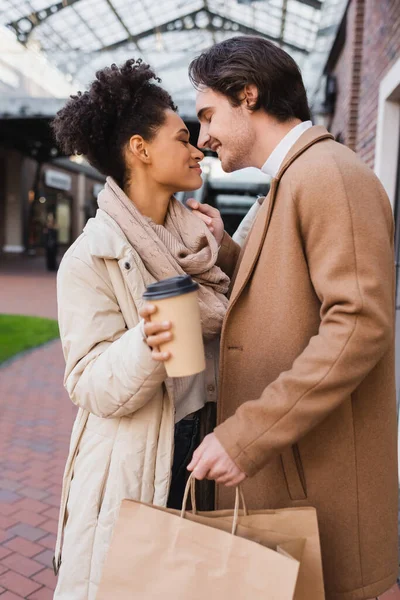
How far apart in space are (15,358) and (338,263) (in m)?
6.87

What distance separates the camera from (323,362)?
47.1 inches

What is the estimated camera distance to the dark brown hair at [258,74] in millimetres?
1473

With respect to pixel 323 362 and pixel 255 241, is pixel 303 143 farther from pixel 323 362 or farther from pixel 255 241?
pixel 323 362

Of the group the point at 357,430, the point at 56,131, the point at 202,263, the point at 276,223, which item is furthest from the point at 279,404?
the point at 56,131

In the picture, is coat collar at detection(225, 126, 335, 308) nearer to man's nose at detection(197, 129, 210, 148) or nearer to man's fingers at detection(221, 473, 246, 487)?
man's nose at detection(197, 129, 210, 148)

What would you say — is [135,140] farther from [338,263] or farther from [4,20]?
[4,20]

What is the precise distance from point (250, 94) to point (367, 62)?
17.5 ft

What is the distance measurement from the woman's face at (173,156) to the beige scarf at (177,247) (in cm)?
12

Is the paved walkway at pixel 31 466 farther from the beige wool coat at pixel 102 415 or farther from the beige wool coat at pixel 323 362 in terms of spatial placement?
the beige wool coat at pixel 323 362

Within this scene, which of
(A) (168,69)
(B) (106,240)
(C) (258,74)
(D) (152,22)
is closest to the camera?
(C) (258,74)

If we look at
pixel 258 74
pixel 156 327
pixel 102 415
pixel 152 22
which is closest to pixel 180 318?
pixel 156 327

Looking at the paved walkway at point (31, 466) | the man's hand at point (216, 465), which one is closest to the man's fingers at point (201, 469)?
the man's hand at point (216, 465)

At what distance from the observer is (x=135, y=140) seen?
5.85ft

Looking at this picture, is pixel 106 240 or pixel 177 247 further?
pixel 177 247
